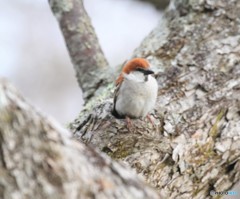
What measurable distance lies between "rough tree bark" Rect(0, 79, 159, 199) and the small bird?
3.35ft

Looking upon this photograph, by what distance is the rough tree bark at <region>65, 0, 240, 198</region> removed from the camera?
199 centimetres

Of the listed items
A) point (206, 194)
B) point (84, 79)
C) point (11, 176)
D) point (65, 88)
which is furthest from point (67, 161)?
point (65, 88)

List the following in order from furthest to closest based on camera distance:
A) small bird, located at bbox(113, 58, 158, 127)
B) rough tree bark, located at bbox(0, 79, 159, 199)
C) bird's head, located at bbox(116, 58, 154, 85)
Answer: bird's head, located at bbox(116, 58, 154, 85) < small bird, located at bbox(113, 58, 158, 127) < rough tree bark, located at bbox(0, 79, 159, 199)

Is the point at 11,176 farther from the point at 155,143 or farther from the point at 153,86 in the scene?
the point at 153,86

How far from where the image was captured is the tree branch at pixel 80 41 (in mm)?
2809

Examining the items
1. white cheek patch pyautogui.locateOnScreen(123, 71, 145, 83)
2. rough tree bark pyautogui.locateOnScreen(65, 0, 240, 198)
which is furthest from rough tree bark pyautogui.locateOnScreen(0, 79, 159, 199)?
white cheek patch pyautogui.locateOnScreen(123, 71, 145, 83)

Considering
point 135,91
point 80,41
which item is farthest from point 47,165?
point 80,41

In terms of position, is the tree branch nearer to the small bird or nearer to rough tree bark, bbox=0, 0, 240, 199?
rough tree bark, bbox=0, 0, 240, 199

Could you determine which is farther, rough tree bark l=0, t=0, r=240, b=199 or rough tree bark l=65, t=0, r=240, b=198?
rough tree bark l=65, t=0, r=240, b=198

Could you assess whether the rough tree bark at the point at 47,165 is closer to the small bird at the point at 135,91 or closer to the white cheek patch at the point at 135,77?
the small bird at the point at 135,91

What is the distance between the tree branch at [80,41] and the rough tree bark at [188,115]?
320 millimetres

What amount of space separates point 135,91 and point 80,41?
41 centimetres

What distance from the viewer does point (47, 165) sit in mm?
1104

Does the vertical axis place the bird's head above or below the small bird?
above
